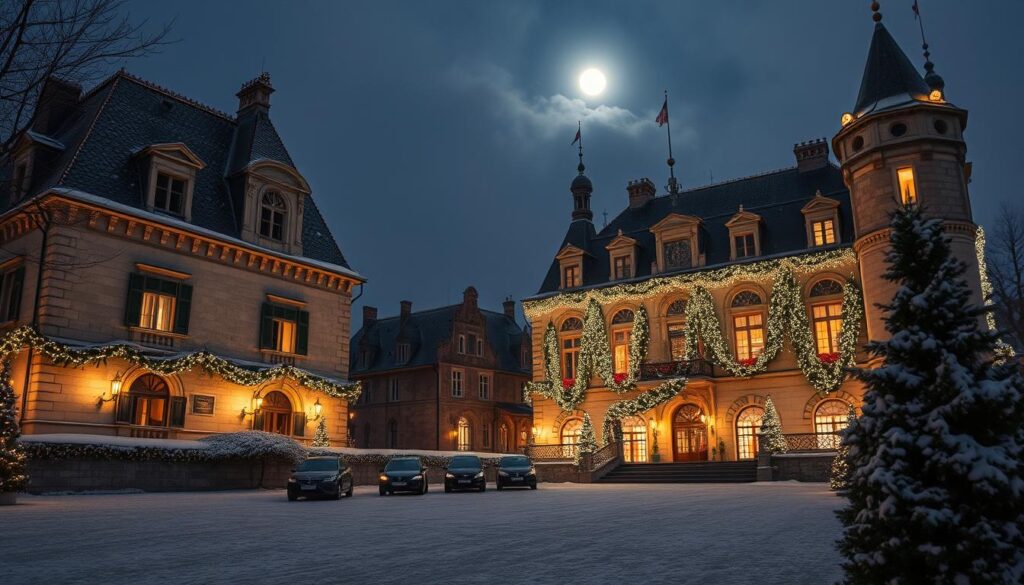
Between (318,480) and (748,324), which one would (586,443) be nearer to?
(748,324)

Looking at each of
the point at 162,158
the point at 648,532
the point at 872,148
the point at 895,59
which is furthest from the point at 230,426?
the point at 895,59

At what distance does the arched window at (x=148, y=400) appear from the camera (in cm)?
2691

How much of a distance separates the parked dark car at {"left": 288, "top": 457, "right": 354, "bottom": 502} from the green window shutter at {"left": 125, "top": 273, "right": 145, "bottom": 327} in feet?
31.1

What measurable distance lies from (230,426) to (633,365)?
20.1 metres

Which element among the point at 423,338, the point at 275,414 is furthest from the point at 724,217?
the point at 423,338

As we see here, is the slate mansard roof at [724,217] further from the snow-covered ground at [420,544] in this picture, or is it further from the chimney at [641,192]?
the snow-covered ground at [420,544]

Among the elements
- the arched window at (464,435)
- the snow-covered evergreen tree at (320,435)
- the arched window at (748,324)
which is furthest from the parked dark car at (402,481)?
the arched window at (464,435)

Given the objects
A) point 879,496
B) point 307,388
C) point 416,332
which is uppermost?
point 416,332

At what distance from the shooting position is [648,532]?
11.6 meters

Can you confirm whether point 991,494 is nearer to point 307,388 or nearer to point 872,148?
point 872,148

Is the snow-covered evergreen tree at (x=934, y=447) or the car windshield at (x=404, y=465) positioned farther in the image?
the car windshield at (x=404, y=465)

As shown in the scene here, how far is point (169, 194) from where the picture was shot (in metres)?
29.5

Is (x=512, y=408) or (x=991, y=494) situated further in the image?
(x=512, y=408)

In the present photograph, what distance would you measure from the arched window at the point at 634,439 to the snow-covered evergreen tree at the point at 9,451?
27991 mm
